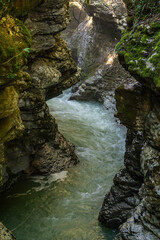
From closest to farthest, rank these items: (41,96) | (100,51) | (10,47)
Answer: (10,47) < (41,96) < (100,51)

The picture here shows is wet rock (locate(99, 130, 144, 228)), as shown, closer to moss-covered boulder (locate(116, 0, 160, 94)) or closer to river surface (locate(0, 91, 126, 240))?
river surface (locate(0, 91, 126, 240))

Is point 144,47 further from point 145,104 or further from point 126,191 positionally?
point 126,191

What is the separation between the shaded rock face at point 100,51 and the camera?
1712cm

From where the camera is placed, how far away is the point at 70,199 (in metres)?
7.50

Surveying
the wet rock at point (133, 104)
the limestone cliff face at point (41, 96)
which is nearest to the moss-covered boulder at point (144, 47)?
the wet rock at point (133, 104)

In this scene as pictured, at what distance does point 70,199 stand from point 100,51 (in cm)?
1501

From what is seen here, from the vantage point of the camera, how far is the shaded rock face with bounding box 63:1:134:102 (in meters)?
17.1

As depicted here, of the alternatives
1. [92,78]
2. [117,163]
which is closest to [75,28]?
[92,78]

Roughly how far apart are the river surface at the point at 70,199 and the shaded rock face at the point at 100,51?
672 centimetres

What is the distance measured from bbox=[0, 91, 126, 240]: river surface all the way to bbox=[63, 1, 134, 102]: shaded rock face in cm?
672

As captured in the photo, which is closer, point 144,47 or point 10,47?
point 10,47

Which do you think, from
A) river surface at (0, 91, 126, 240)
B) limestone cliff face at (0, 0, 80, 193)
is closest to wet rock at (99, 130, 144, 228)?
river surface at (0, 91, 126, 240)

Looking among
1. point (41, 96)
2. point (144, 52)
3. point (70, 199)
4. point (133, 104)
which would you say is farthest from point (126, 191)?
point (41, 96)

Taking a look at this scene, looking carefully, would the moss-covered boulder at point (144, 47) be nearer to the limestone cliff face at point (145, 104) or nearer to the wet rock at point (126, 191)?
the limestone cliff face at point (145, 104)
